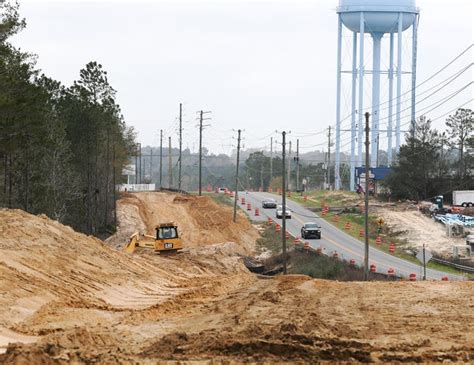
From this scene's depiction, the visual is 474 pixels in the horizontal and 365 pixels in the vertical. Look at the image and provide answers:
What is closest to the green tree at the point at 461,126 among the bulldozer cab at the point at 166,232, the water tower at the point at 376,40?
the water tower at the point at 376,40

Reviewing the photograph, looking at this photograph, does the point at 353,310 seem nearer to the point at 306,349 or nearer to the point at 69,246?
the point at 306,349

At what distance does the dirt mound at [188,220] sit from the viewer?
70188 mm

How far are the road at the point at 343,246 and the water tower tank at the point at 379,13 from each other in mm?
24106

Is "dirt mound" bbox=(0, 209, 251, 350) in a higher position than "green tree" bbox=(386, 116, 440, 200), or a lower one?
lower

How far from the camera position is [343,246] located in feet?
228

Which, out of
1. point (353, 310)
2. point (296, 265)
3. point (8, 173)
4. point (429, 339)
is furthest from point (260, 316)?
point (8, 173)

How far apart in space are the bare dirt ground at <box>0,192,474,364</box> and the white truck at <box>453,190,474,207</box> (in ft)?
168

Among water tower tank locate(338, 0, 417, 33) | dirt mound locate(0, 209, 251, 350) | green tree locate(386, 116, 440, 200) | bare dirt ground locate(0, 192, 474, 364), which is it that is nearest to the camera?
bare dirt ground locate(0, 192, 474, 364)

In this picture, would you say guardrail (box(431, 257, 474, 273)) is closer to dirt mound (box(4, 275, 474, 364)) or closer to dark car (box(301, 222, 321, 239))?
dark car (box(301, 222, 321, 239))

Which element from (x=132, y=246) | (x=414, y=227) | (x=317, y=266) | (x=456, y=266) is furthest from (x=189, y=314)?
(x=414, y=227)

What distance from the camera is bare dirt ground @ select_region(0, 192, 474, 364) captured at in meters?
15.9

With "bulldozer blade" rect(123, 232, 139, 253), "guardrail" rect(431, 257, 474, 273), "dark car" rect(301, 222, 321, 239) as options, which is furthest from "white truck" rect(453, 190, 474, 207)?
"bulldozer blade" rect(123, 232, 139, 253)

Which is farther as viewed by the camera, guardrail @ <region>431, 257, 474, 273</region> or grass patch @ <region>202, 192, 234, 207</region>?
grass patch @ <region>202, 192, 234, 207</region>

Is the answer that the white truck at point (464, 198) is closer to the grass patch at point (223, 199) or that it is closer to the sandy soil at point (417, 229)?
the sandy soil at point (417, 229)
